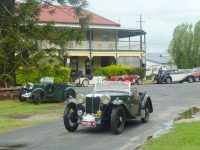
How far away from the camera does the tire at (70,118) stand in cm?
1546

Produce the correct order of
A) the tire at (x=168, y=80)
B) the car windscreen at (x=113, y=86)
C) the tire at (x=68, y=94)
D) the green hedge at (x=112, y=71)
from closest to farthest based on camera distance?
the car windscreen at (x=113, y=86) → the tire at (x=68, y=94) → the green hedge at (x=112, y=71) → the tire at (x=168, y=80)

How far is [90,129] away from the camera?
1605 centimetres

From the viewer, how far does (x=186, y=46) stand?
72875 mm

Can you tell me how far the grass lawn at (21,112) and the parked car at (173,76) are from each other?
24321mm

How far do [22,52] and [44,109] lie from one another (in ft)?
50.5

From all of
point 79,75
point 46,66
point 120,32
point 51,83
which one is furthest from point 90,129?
point 120,32

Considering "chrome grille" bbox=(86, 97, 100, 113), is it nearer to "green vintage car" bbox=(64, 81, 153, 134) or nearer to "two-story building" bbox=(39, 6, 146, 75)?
"green vintage car" bbox=(64, 81, 153, 134)

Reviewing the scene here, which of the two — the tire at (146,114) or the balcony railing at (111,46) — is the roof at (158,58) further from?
the tire at (146,114)

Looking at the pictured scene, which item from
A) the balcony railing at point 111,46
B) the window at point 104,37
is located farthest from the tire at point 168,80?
the window at point 104,37

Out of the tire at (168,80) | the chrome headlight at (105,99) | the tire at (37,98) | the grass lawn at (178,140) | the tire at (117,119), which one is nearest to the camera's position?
the grass lawn at (178,140)

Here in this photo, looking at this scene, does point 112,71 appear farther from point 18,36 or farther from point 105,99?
point 18,36

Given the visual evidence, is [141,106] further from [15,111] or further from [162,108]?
[15,111]

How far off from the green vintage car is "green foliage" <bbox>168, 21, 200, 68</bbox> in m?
56.6

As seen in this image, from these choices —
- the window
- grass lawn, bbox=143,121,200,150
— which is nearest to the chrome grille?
grass lawn, bbox=143,121,200,150
